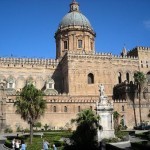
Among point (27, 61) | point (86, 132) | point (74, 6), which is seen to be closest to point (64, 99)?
point (27, 61)

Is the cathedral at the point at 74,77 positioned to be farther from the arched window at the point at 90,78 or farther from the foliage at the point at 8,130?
the foliage at the point at 8,130

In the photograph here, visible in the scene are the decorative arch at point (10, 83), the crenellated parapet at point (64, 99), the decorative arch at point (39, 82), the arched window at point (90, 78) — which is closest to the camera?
the crenellated parapet at point (64, 99)

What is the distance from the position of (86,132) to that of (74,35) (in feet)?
120

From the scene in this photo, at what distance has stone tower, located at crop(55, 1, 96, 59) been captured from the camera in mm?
59531

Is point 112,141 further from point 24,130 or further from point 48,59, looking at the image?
point 48,59

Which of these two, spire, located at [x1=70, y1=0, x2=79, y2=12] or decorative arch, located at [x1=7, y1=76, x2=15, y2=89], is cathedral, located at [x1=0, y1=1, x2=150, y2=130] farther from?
spire, located at [x1=70, y1=0, x2=79, y2=12]

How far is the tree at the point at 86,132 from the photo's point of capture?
2408 cm

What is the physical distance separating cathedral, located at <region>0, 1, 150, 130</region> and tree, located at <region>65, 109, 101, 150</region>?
20.0 m

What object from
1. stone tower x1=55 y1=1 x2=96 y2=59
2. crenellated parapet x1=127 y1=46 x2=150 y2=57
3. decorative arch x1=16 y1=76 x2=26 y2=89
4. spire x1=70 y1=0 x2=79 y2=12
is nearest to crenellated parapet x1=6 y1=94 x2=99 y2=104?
decorative arch x1=16 y1=76 x2=26 y2=89

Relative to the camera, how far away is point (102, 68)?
5478cm

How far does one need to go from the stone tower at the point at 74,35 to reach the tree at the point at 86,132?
3267cm

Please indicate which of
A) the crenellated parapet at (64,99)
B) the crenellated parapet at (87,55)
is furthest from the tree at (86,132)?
the crenellated parapet at (87,55)

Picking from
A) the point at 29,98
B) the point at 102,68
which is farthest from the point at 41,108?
the point at 102,68

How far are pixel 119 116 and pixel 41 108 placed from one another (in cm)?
1901
